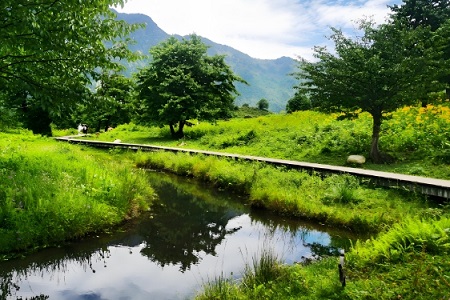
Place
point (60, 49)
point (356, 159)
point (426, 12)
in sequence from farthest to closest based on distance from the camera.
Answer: point (426, 12)
point (356, 159)
point (60, 49)

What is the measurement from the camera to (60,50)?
883 centimetres

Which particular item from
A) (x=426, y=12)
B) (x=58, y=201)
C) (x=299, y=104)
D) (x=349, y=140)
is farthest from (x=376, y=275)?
(x=299, y=104)

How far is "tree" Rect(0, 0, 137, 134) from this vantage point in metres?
8.16

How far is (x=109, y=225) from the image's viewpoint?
1038cm

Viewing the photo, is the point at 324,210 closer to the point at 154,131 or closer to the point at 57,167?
the point at 57,167

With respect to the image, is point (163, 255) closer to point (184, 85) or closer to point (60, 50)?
point (60, 50)

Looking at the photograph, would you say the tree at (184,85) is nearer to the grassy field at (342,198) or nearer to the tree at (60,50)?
the grassy field at (342,198)

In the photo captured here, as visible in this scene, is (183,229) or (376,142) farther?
(376,142)

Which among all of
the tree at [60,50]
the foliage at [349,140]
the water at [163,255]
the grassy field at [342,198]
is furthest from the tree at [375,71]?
the tree at [60,50]

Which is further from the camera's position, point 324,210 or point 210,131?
point 210,131

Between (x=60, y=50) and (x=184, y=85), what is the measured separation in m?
22.7

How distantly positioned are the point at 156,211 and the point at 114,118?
1645 inches

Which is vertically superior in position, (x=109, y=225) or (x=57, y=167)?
(x=57, y=167)

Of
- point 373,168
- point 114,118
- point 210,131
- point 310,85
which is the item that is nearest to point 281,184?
point 373,168
